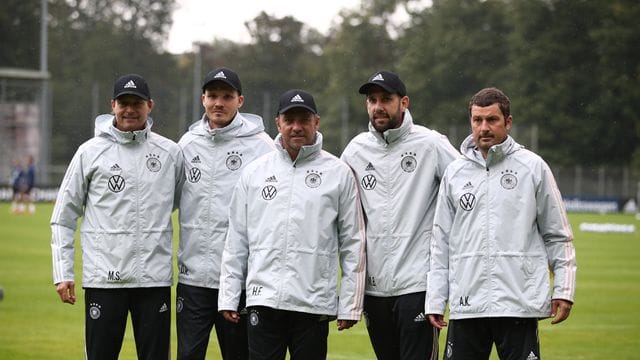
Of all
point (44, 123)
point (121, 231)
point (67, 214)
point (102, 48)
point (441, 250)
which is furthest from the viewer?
point (102, 48)

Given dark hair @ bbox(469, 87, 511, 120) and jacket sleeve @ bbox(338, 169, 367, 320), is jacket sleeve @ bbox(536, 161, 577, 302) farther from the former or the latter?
jacket sleeve @ bbox(338, 169, 367, 320)

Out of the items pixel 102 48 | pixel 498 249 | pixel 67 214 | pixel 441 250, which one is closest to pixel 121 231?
pixel 67 214

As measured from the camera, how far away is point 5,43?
62250 millimetres

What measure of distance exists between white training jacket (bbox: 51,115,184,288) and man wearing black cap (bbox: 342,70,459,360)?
4.21 ft

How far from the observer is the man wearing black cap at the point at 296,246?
21.5 ft

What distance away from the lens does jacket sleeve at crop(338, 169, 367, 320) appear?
6.60 metres

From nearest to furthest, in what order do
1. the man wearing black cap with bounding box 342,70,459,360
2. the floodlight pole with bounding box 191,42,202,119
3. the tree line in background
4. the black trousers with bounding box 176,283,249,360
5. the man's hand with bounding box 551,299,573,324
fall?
1. the man's hand with bounding box 551,299,573,324
2. the man wearing black cap with bounding box 342,70,459,360
3. the black trousers with bounding box 176,283,249,360
4. the floodlight pole with bounding box 191,42,202,119
5. the tree line in background

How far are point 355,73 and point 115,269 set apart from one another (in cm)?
5230

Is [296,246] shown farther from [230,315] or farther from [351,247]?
[230,315]

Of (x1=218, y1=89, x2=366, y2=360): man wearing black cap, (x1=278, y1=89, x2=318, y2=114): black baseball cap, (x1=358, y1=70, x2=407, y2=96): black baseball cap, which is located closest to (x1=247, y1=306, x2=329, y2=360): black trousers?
(x1=218, y1=89, x2=366, y2=360): man wearing black cap

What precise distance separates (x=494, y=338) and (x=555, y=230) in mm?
714

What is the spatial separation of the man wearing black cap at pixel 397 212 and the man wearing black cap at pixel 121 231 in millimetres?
1301

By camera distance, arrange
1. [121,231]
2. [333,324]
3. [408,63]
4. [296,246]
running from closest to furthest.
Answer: [296,246] < [121,231] < [333,324] < [408,63]

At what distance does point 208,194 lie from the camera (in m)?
7.42
